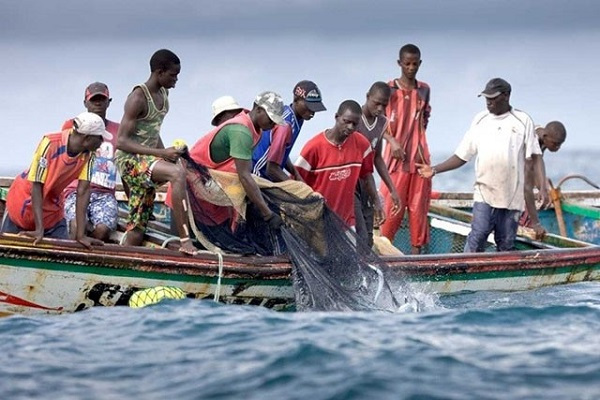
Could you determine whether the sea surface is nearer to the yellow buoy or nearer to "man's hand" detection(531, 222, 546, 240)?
the yellow buoy

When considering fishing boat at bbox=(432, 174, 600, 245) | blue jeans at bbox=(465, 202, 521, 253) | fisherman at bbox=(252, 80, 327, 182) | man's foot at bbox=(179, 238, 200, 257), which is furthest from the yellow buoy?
fishing boat at bbox=(432, 174, 600, 245)

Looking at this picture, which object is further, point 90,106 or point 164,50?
point 90,106

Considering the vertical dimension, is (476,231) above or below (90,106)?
below

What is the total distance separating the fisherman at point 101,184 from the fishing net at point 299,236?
1.08m

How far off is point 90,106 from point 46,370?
3.93m

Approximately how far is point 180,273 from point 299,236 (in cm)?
112

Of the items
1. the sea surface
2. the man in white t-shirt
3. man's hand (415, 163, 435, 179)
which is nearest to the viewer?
the sea surface

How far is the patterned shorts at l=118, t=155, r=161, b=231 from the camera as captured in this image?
9.80m

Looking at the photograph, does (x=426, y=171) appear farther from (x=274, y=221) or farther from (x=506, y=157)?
(x=274, y=221)

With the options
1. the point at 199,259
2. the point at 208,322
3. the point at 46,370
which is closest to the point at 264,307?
the point at 199,259

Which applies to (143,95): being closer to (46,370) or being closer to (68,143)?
(68,143)

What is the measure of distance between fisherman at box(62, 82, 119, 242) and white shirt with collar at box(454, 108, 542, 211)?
3.43 metres

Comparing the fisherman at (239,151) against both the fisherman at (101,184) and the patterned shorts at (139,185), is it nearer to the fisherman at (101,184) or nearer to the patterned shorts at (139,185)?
the patterned shorts at (139,185)

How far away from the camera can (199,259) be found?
31.9 feet
